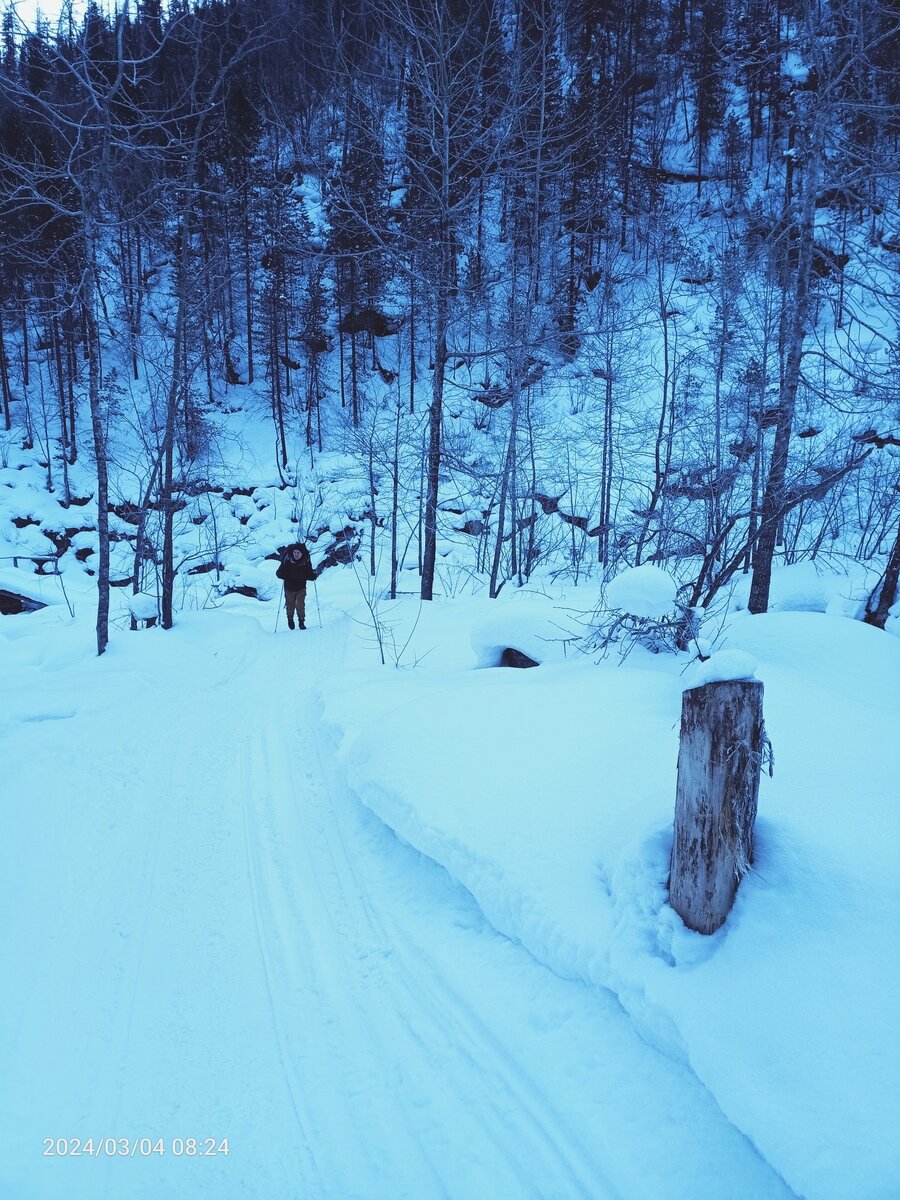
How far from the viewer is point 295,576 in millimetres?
12391

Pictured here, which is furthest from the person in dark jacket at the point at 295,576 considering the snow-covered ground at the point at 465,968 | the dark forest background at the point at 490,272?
the snow-covered ground at the point at 465,968

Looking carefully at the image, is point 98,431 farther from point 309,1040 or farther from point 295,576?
point 309,1040

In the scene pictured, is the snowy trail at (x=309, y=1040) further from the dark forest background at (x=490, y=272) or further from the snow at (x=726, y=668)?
the dark forest background at (x=490, y=272)

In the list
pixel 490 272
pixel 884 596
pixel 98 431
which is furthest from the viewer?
pixel 490 272

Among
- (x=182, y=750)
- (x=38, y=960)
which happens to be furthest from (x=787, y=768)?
(x=182, y=750)

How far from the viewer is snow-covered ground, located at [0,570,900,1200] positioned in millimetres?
2275

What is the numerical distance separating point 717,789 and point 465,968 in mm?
1555

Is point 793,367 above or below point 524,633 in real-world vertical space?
above

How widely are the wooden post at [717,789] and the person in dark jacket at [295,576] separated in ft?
33.7

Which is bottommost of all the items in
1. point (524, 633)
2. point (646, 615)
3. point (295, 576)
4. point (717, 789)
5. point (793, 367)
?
point (295, 576)

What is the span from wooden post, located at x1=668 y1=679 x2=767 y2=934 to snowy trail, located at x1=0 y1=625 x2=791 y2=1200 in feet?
2.16

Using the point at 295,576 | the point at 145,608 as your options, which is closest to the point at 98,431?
the point at 295,576

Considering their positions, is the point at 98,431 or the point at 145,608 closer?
the point at 98,431

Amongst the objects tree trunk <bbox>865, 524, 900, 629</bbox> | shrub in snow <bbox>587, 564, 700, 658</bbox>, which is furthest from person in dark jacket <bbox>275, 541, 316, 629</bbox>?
tree trunk <bbox>865, 524, 900, 629</bbox>
